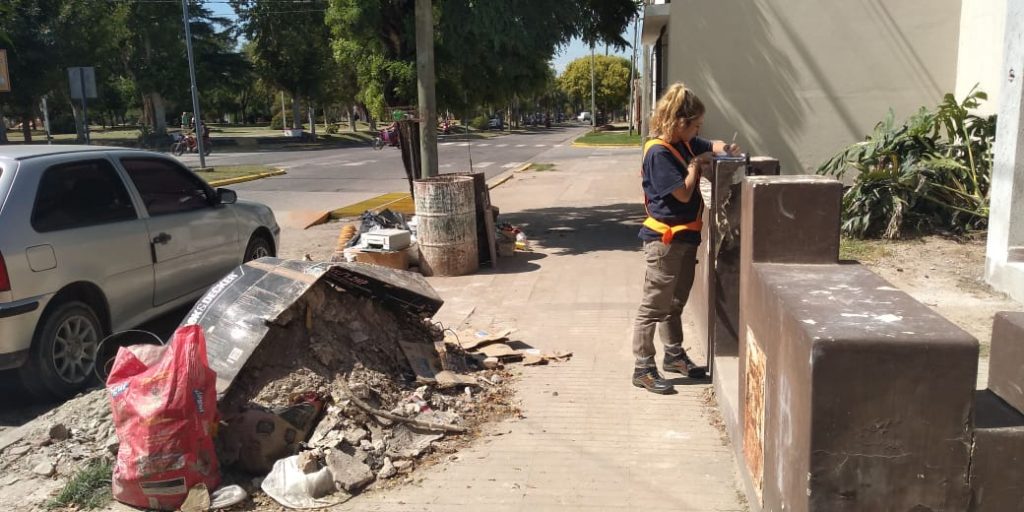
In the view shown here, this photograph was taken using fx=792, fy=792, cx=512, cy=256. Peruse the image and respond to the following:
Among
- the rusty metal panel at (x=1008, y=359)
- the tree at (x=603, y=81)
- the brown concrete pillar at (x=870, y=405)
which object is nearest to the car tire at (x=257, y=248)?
the brown concrete pillar at (x=870, y=405)

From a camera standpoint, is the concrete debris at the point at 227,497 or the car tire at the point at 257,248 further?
the car tire at the point at 257,248

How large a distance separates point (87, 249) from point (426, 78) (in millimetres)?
6034

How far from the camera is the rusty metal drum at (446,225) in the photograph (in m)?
9.02

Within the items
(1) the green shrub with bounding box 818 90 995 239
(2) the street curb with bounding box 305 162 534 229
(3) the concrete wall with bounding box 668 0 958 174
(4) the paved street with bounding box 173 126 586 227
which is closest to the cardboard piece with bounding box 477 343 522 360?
(4) the paved street with bounding box 173 126 586 227

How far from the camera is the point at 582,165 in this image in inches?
1099

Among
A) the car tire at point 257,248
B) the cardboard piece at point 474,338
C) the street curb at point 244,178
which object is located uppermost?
the car tire at point 257,248

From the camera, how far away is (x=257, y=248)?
8.10 meters

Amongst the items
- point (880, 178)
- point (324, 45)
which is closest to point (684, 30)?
point (880, 178)

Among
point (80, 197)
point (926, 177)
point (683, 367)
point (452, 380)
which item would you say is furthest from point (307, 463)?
point (926, 177)

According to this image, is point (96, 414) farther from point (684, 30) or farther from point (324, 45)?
point (324, 45)

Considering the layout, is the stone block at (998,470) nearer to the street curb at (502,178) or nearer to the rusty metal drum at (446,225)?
the rusty metal drum at (446,225)

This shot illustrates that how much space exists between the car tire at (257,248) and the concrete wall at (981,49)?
8.85 m

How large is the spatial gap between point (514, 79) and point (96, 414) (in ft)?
27.0

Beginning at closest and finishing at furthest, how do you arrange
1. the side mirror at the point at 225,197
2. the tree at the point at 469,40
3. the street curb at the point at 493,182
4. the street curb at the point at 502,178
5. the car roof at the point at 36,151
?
the car roof at the point at 36,151 → the side mirror at the point at 225,197 → the tree at the point at 469,40 → the street curb at the point at 493,182 → the street curb at the point at 502,178
